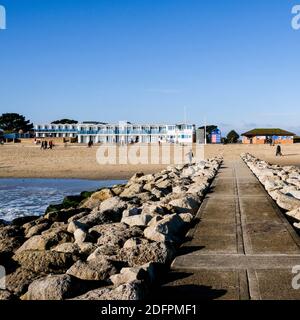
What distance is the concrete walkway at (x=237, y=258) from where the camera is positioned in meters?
3.78

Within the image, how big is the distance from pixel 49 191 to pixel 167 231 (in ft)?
42.3

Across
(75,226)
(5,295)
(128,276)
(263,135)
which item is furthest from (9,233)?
(263,135)

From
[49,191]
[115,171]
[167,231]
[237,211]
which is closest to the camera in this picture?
[167,231]

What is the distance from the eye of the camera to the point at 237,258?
466 cm

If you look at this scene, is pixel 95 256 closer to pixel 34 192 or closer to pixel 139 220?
pixel 139 220

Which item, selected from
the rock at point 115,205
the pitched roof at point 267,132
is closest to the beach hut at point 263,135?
the pitched roof at point 267,132

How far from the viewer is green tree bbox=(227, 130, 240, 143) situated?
86.4 m

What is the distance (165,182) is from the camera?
13125mm

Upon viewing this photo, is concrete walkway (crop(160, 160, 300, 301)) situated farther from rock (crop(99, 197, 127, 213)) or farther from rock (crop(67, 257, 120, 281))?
rock (crop(99, 197, 127, 213))

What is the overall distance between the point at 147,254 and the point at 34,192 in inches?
529

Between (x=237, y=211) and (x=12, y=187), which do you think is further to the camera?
(x=12, y=187)

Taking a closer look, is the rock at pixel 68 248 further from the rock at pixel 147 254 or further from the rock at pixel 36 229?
the rock at pixel 36 229
